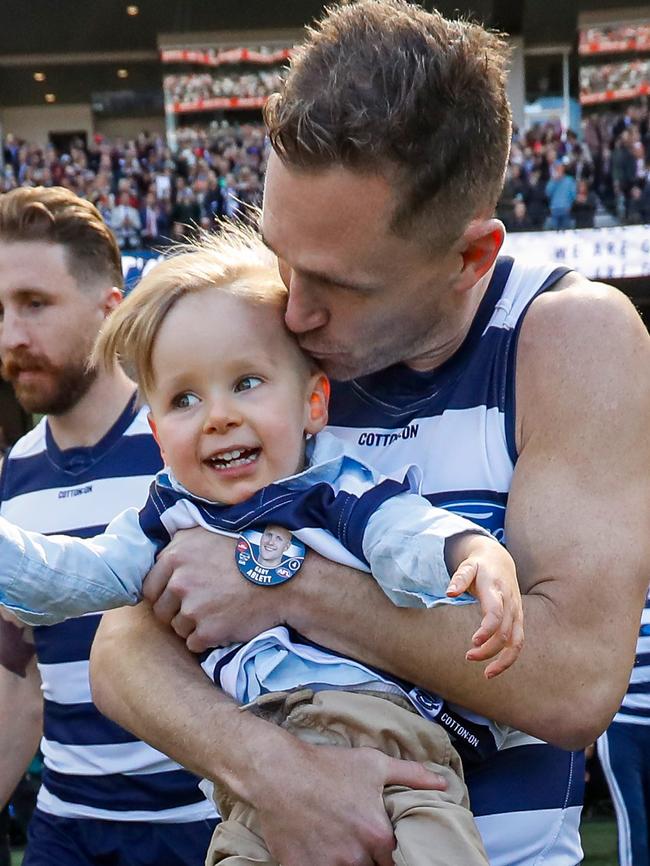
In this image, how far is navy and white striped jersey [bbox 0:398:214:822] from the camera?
2998 mm

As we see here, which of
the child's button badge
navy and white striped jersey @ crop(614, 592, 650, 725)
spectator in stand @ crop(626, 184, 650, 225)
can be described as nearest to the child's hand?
the child's button badge

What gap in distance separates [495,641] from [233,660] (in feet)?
1.73

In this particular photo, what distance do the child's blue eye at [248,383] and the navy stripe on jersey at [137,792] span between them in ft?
4.70

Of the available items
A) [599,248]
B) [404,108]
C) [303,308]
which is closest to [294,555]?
[303,308]

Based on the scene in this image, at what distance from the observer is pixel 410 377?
6.27 ft

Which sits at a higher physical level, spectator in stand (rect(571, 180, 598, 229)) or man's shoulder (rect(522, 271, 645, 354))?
man's shoulder (rect(522, 271, 645, 354))

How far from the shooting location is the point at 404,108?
5.71 feet

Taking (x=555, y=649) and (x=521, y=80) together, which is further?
(x=521, y=80)

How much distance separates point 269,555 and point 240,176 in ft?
65.1

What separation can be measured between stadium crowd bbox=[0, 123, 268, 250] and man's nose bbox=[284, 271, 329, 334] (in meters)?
16.3

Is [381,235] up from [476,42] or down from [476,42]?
down

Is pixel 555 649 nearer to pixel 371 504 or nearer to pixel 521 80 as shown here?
pixel 371 504

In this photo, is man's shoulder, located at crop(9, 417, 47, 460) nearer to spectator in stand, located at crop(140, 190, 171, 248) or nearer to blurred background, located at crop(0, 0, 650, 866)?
blurred background, located at crop(0, 0, 650, 866)

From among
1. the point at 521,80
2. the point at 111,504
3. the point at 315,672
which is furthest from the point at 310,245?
the point at 521,80
